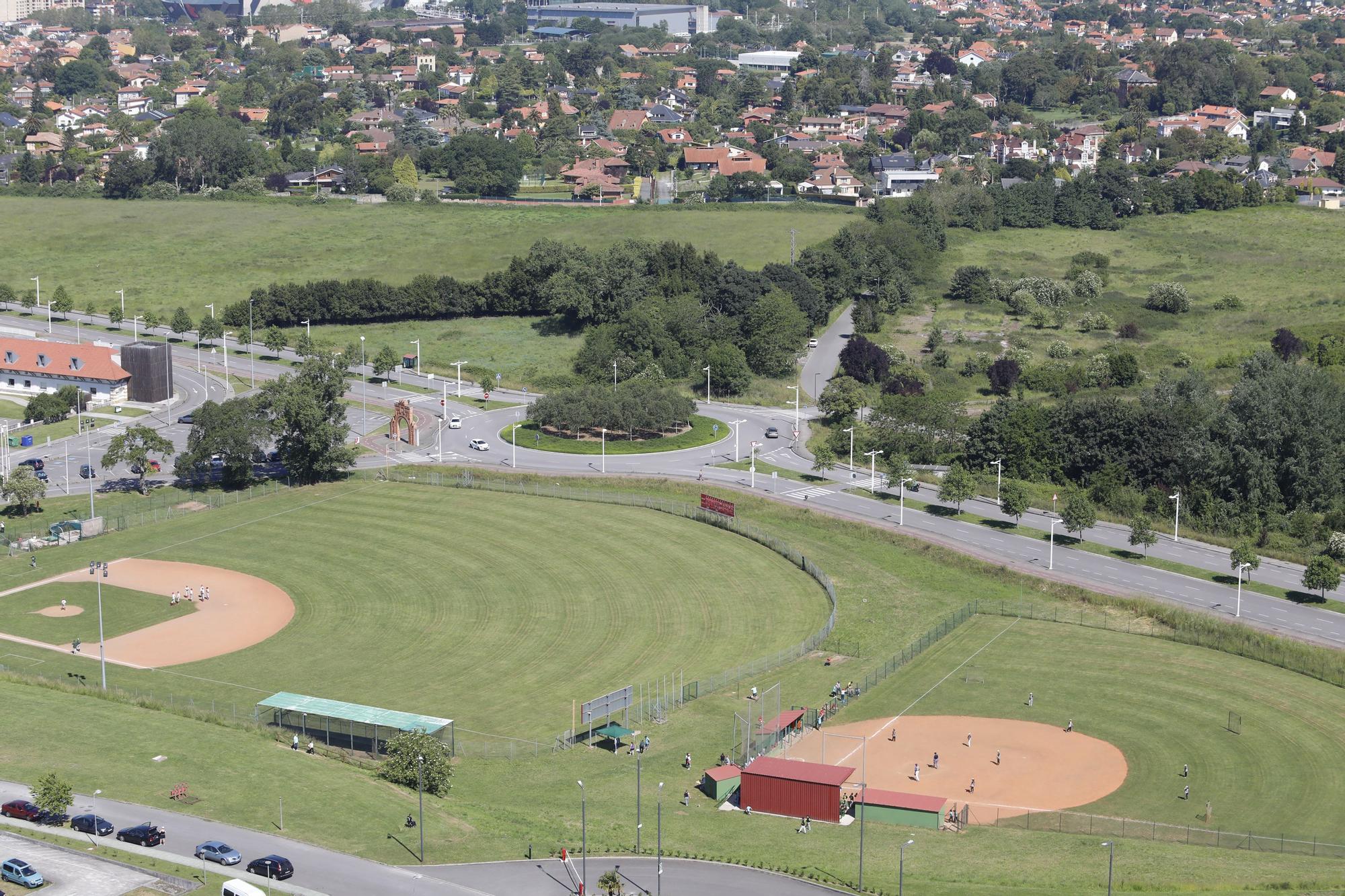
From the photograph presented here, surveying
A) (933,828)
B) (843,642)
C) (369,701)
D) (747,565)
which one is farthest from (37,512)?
(933,828)

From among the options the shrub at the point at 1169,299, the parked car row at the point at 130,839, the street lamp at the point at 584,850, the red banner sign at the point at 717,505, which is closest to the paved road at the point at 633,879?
the street lamp at the point at 584,850

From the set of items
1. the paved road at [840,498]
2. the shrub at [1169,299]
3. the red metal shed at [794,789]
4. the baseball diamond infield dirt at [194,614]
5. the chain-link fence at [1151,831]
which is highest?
the shrub at [1169,299]

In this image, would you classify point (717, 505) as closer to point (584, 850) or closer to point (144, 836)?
point (584, 850)

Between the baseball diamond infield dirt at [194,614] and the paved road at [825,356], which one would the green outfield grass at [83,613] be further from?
the paved road at [825,356]

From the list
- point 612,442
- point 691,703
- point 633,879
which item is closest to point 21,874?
point 633,879

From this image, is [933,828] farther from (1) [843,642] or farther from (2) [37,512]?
(2) [37,512]

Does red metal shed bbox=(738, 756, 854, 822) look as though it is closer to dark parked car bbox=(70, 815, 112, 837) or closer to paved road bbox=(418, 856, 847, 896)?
paved road bbox=(418, 856, 847, 896)

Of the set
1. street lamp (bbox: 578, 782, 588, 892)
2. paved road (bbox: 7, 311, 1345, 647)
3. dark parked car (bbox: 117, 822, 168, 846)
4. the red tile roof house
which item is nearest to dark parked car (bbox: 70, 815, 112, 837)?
dark parked car (bbox: 117, 822, 168, 846)
